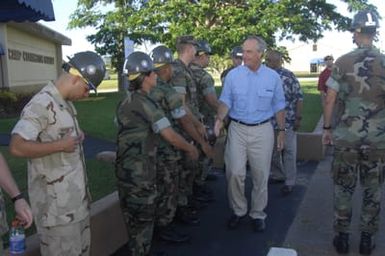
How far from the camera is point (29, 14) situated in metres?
6.06

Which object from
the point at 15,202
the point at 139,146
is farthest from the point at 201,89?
the point at 15,202

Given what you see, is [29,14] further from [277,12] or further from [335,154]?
[277,12]

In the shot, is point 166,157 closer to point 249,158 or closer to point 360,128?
point 249,158

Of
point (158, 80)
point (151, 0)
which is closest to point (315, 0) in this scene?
point (151, 0)

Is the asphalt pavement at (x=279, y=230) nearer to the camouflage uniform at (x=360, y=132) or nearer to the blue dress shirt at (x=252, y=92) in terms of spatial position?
the camouflage uniform at (x=360, y=132)

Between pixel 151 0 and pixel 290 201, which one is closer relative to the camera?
pixel 290 201

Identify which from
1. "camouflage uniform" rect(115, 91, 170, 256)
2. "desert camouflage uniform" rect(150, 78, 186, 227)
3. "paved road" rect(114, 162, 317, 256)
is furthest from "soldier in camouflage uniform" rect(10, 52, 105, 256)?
"paved road" rect(114, 162, 317, 256)

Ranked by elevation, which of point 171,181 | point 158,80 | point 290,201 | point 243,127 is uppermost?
point 158,80

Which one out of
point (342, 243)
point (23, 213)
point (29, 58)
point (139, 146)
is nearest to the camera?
point (23, 213)

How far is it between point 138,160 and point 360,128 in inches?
80.1

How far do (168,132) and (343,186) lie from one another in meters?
1.75

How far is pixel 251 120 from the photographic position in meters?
5.57

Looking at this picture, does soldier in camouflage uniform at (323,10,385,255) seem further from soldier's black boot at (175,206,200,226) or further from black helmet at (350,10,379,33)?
soldier's black boot at (175,206,200,226)

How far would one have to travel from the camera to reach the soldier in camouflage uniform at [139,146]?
423cm
